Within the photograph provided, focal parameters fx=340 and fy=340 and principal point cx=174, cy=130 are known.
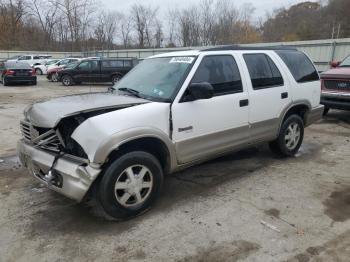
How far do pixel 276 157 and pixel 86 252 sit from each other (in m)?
3.78

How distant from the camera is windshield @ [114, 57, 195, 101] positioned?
4.11 meters

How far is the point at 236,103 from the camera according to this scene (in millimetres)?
4605

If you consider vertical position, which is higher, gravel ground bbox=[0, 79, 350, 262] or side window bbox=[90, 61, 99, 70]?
side window bbox=[90, 61, 99, 70]

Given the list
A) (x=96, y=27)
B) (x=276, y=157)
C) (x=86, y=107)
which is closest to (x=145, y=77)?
(x=86, y=107)

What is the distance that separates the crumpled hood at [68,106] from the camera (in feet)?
11.6

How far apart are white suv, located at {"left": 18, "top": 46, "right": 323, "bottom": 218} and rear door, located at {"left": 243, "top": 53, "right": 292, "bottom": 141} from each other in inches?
0.6

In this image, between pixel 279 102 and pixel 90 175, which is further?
pixel 279 102

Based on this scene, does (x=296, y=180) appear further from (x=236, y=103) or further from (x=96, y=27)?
(x=96, y=27)

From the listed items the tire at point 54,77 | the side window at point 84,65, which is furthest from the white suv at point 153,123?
the tire at point 54,77

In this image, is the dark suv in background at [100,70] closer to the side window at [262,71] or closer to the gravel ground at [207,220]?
the gravel ground at [207,220]

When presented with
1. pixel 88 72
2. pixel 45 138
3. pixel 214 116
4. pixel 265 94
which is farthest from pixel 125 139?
pixel 88 72

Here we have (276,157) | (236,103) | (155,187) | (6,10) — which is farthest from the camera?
(6,10)

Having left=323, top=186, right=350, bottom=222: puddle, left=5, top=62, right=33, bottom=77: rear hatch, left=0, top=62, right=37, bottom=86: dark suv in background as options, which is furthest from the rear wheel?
left=323, top=186, right=350, bottom=222: puddle

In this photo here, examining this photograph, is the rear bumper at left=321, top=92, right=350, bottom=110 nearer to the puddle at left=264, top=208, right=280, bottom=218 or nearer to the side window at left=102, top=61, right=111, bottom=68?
the puddle at left=264, top=208, right=280, bottom=218
